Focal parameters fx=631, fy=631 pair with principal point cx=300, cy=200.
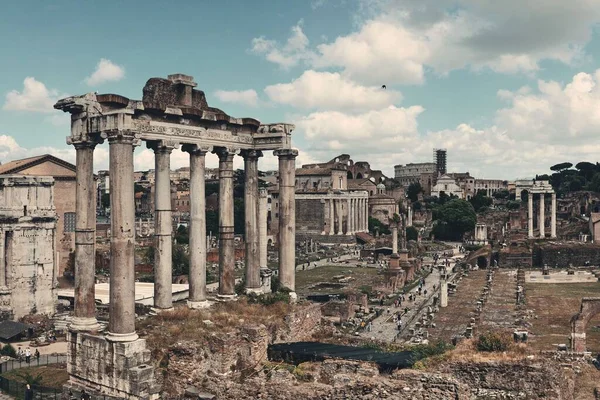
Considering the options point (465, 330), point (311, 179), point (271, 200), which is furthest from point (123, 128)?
point (311, 179)

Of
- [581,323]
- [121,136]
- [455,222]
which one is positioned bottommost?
[581,323]

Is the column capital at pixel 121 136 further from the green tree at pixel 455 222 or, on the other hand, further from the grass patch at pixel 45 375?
the green tree at pixel 455 222

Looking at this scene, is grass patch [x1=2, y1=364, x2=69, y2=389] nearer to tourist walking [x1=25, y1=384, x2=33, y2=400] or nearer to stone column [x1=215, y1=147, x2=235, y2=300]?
tourist walking [x1=25, y1=384, x2=33, y2=400]

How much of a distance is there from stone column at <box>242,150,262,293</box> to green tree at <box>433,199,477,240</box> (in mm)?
74948

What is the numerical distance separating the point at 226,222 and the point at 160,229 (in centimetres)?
283

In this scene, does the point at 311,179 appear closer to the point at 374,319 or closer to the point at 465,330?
the point at 374,319

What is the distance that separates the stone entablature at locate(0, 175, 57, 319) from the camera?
31.9 meters

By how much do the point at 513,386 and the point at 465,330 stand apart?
1639cm

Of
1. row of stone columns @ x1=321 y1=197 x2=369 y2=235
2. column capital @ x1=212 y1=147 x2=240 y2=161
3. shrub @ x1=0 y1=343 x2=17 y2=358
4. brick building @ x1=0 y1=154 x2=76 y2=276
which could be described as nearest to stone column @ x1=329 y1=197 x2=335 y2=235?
row of stone columns @ x1=321 y1=197 x2=369 y2=235

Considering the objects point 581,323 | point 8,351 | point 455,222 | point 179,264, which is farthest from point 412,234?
point 8,351

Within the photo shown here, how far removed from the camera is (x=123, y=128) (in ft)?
48.0

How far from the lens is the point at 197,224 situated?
18328 millimetres

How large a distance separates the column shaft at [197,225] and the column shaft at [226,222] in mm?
1054

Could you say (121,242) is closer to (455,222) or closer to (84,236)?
(84,236)
